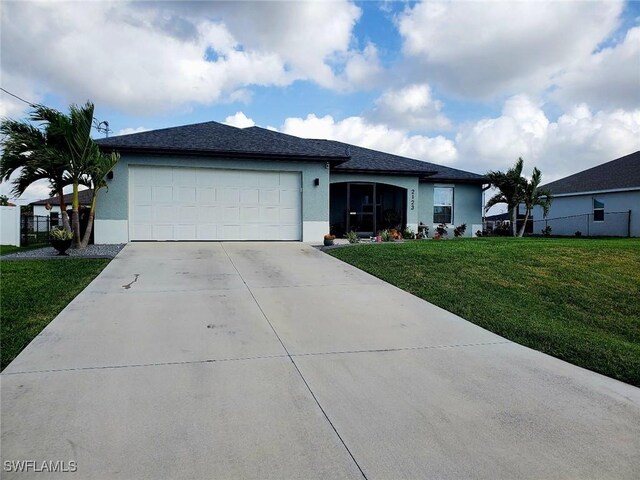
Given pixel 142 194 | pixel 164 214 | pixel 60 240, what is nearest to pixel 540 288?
pixel 60 240

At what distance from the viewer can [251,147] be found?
15.0 meters

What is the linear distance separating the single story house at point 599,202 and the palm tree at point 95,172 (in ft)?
75.8

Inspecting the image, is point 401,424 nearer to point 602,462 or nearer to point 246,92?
point 602,462

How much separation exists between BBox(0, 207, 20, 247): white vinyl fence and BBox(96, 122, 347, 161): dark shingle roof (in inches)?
169

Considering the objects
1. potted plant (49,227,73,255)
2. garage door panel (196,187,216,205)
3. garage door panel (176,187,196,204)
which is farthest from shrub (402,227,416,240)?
potted plant (49,227,73,255)

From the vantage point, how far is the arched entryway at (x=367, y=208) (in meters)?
19.0

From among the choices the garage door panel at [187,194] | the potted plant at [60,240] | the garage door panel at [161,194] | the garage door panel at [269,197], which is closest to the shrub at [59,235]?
the potted plant at [60,240]

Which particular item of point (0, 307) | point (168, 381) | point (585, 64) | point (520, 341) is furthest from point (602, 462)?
point (585, 64)

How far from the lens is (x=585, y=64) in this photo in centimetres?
1421

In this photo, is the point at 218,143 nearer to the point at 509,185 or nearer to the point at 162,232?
the point at 162,232

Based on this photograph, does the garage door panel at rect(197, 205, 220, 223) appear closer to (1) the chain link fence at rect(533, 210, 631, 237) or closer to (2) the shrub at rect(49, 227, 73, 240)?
(2) the shrub at rect(49, 227, 73, 240)

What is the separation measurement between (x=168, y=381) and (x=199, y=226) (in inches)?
436

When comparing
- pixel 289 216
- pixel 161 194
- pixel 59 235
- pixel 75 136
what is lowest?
pixel 59 235

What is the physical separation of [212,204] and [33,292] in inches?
308
